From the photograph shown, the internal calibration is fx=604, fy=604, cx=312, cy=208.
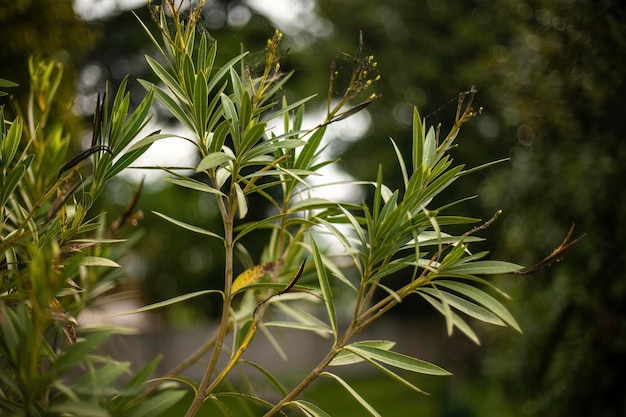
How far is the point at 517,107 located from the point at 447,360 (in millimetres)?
8071

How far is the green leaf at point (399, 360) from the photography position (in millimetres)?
1147

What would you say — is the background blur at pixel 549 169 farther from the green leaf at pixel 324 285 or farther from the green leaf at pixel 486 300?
the green leaf at pixel 486 300

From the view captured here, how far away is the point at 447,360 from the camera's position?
37.3ft

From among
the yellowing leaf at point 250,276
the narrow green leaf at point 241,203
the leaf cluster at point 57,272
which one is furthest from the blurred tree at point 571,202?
the leaf cluster at point 57,272

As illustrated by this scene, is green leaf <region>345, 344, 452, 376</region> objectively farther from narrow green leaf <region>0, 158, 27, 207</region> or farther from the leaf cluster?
narrow green leaf <region>0, 158, 27, 207</region>

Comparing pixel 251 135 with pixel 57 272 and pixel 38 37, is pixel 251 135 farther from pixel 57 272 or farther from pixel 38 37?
pixel 38 37

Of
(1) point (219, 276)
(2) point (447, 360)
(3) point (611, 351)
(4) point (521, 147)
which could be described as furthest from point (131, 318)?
(3) point (611, 351)

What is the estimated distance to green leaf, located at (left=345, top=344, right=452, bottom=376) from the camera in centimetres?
115

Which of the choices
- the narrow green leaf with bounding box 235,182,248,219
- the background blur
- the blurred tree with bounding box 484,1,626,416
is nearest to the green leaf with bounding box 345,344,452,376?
the narrow green leaf with bounding box 235,182,248,219

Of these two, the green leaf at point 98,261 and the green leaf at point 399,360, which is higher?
the green leaf at point 98,261

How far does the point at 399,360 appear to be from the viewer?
3.83ft

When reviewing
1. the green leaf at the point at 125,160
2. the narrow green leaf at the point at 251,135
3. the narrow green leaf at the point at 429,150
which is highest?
the narrow green leaf at the point at 429,150

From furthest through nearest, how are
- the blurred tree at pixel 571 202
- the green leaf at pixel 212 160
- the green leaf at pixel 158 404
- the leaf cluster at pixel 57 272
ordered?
the blurred tree at pixel 571 202, the green leaf at pixel 212 160, the green leaf at pixel 158 404, the leaf cluster at pixel 57 272

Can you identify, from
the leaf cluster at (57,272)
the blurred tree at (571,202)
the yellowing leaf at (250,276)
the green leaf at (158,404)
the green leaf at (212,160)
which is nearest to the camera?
the leaf cluster at (57,272)
